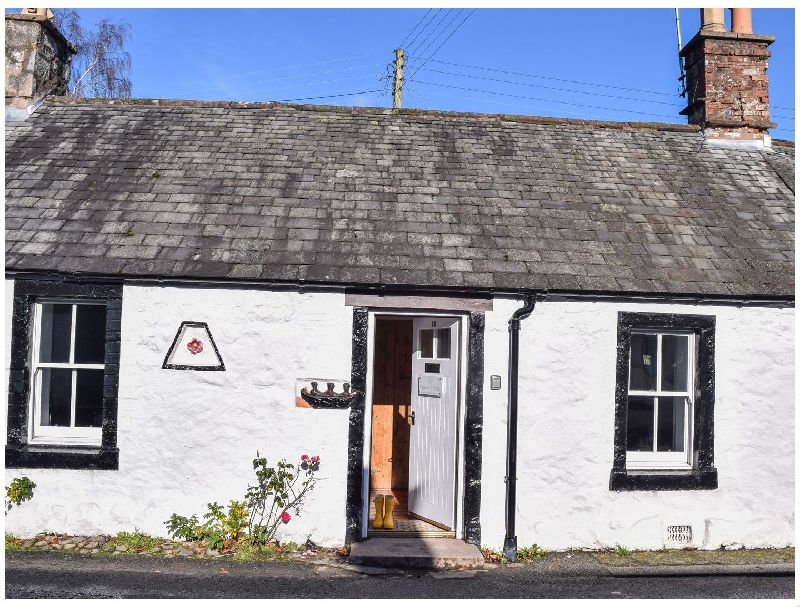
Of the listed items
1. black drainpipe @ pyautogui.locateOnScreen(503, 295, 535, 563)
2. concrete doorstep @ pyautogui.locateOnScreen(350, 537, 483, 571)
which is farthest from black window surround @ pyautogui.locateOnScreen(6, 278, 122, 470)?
black drainpipe @ pyautogui.locateOnScreen(503, 295, 535, 563)

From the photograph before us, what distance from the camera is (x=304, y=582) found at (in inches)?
244

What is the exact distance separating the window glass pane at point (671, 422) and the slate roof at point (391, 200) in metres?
1.39

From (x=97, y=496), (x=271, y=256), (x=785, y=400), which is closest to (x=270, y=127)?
(x=271, y=256)

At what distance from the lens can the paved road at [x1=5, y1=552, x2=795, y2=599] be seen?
19.1 ft

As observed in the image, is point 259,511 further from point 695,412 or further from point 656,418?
point 695,412

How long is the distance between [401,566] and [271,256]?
3648mm

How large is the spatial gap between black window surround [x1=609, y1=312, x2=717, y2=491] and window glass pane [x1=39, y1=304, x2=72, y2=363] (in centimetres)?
638

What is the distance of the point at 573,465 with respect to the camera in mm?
7445

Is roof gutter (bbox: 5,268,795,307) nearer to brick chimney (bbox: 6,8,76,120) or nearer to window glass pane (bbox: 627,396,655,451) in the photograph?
window glass pane (bbox: 627,396,655,451)

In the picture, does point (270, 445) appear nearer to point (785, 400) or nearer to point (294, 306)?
point (294, 306)

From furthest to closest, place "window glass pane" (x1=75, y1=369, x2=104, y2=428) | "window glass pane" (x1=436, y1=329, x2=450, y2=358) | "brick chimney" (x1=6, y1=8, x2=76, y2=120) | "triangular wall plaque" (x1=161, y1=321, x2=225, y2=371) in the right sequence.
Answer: "brick chimney" (x1=6, y1=8, x2=76, y2=120) < "window glass pane" (x1=436, y1=329, x2=450, y2=358) < "window glass pane" (x1=75, y1=369, x2=104, y2=428) < "triangular wall plaque" (x1=161, y1=321, x2=225, y2=371)

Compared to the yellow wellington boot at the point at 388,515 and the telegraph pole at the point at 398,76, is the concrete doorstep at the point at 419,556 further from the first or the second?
the telegraph pole at the point at 398,76

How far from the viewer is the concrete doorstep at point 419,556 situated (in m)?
6.82

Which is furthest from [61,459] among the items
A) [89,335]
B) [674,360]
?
[674,360]
